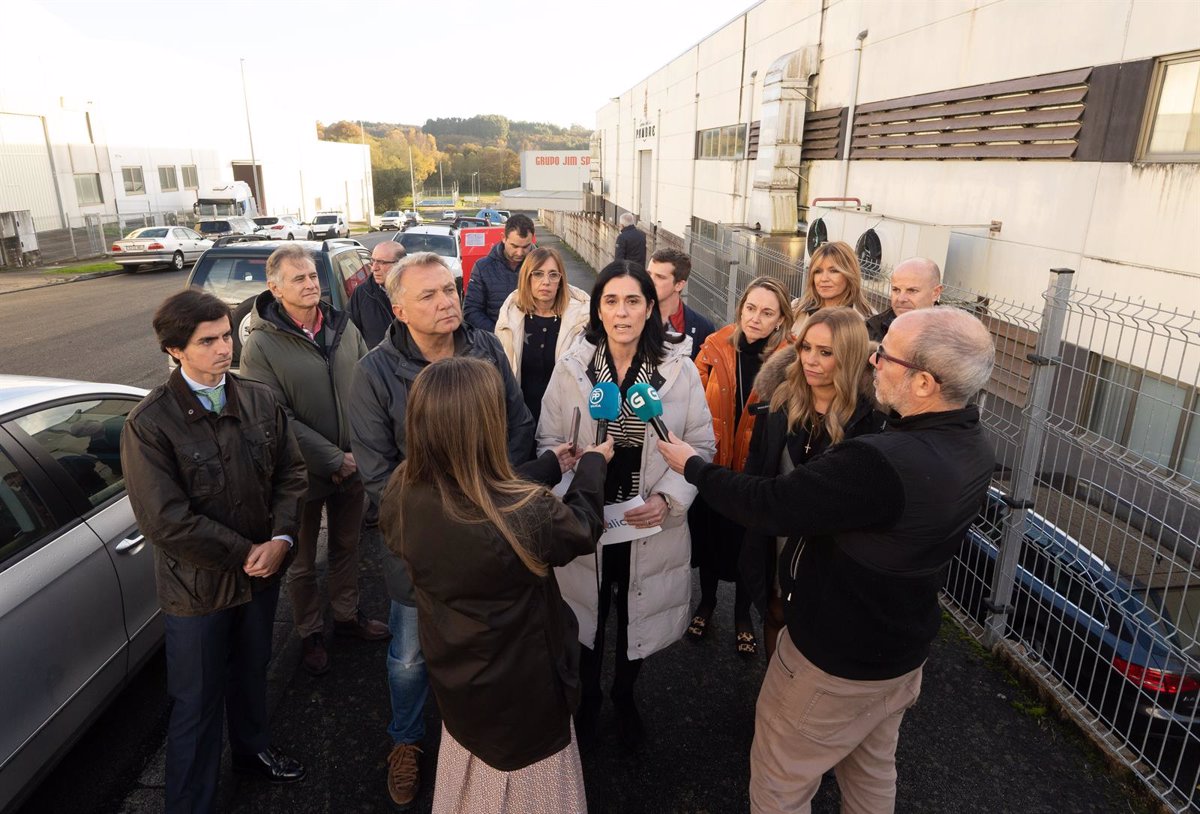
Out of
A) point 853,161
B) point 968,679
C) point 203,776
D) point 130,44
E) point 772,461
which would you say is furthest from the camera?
point 130,44

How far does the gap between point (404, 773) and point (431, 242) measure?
14564 millimetres

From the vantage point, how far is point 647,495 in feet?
9.55

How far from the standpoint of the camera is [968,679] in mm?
3648

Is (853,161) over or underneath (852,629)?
over

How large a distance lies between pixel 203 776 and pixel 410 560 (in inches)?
60.7

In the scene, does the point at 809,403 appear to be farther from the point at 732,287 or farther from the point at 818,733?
the point at 732,287

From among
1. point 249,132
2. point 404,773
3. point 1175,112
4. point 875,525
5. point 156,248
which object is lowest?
point 404,773

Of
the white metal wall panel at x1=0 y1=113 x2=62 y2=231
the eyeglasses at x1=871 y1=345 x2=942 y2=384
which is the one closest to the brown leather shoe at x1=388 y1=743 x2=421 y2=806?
the eyeglasses at x1=871 y1=345 x2=942 y2=384

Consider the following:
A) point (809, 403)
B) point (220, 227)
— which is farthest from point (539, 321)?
point (220, 227)

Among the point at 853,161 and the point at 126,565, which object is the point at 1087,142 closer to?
the point at 853,161

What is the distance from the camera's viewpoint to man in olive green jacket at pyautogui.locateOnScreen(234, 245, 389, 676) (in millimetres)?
3398

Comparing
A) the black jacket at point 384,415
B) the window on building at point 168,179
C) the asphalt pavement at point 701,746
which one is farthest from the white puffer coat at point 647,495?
the window on building at point 168,179

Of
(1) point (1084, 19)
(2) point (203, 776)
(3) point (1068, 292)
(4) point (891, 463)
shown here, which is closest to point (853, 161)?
(1) point (1084, 19)

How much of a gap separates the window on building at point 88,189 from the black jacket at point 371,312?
32.5 m
